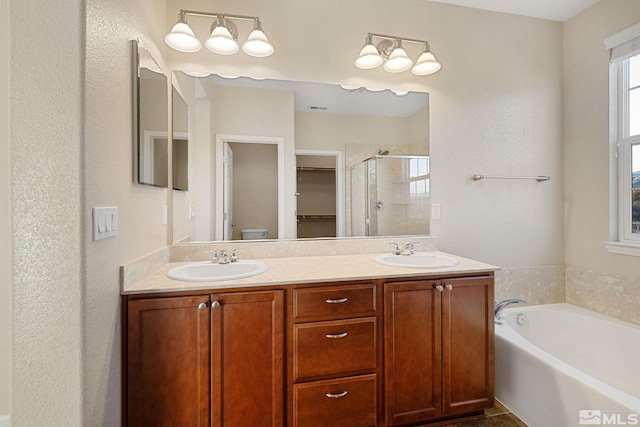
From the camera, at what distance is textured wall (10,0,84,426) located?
87cm

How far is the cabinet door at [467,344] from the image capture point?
5.12 feet

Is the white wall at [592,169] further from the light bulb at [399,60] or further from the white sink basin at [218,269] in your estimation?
the white sink basin at [218,269]

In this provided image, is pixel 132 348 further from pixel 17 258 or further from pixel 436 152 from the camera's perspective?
pixel 436 152

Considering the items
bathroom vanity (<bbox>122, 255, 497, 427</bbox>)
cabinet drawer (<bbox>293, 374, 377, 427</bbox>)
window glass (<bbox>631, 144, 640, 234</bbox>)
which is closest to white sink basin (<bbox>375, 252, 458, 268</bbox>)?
bathroom vanity (<bbox>122, 255, 497, 427</bbox>)

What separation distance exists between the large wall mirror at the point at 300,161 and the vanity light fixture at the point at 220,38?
→ 180 mm

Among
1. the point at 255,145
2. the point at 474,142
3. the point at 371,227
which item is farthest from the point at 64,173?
the point at 474,142

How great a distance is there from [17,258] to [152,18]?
1.43 m

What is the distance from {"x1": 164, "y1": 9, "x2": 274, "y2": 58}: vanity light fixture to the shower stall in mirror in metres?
1.03

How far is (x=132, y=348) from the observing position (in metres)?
1.19

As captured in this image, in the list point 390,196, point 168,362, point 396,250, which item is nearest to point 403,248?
point 396,250

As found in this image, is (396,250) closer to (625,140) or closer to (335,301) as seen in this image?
(335,301)

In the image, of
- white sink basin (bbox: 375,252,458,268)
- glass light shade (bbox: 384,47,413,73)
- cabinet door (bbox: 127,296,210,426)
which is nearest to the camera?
cabinet door (bbox: 127,296,210,426)

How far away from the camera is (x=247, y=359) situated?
131cm

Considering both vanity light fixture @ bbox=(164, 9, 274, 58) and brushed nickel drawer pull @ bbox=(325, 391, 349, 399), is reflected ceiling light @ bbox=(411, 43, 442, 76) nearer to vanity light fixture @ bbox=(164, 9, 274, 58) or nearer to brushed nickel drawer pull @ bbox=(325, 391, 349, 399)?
vanity light fixture @ bbox=(164, 9, 274, 58)
